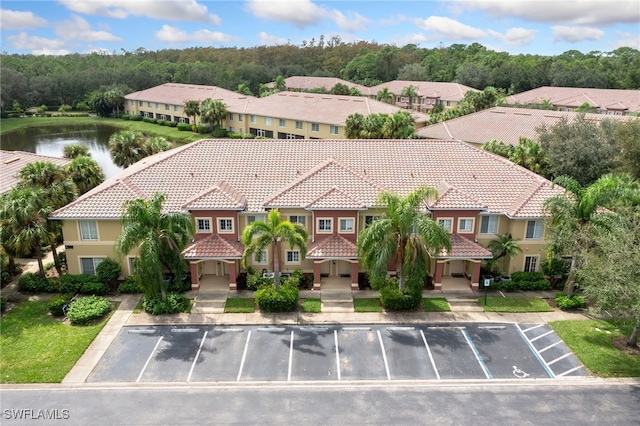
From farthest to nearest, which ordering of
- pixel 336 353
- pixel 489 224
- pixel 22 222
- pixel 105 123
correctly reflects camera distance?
pixel 105 123 < pixel 489 224 < pixel 22 222 < pixel 336 353

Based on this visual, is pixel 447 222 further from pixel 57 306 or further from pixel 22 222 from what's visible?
pixel 22 222

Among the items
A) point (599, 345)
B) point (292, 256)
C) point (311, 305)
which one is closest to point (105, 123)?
point (292, 256)

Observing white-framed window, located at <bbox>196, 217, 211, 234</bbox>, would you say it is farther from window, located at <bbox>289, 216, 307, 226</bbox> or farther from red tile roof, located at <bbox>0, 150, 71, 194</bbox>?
red tile roof, located at <bbox>0, 150, 71, 194</bbox>

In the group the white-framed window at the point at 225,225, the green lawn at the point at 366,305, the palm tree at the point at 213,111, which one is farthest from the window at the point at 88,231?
the palm tree at the point at 213,111

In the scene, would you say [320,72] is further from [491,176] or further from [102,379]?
[102,379]

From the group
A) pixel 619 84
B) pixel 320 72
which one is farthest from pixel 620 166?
pixel 320 72

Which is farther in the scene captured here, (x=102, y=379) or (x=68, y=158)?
(x=68, y=158)
